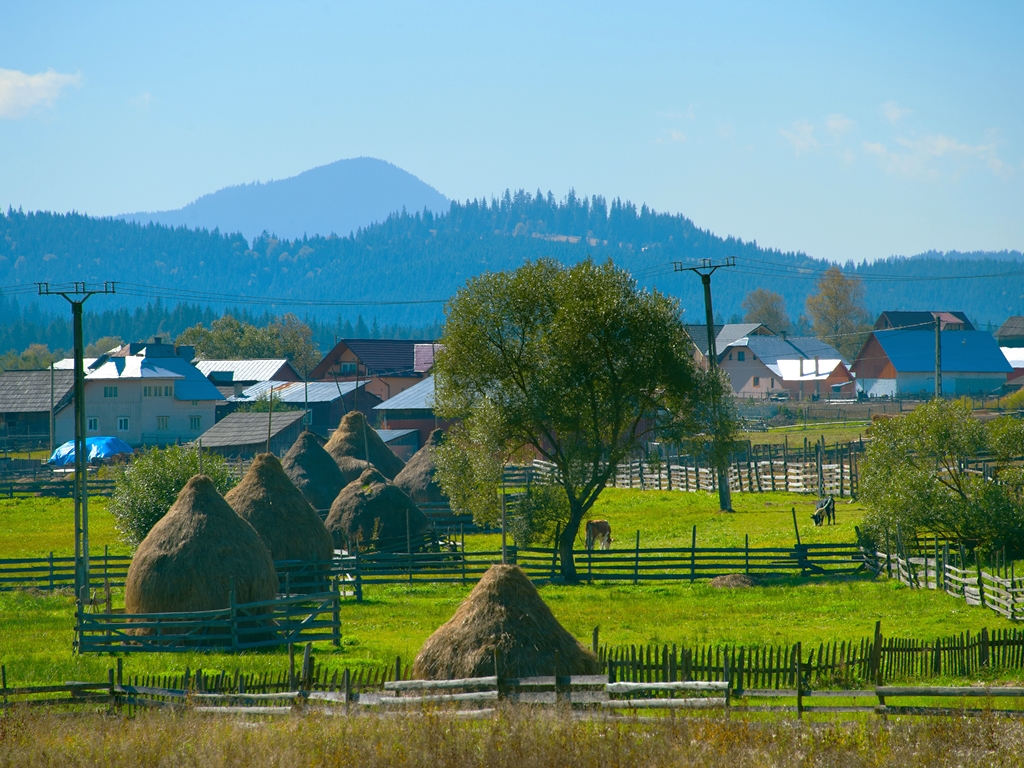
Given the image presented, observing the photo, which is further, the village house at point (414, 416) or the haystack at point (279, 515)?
the village house at point (414, 416)

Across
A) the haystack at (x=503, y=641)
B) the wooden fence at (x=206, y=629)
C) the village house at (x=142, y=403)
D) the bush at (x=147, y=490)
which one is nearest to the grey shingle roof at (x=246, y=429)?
the village house at (x=142, y=403)

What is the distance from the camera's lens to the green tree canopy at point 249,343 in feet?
464

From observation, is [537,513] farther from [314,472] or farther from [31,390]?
[31,390]

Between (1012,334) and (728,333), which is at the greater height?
(1012,334)

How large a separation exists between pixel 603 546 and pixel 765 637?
17.4 meters

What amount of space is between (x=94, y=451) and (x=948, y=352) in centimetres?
7536

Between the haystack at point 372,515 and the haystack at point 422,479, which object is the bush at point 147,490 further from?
the haystack at point 422,479

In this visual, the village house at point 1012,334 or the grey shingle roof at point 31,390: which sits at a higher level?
the village house at point 1012,334

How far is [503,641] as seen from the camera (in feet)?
57.8

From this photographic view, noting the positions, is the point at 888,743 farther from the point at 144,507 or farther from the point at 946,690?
the point at 144,507

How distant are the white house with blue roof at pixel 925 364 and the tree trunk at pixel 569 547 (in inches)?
2678

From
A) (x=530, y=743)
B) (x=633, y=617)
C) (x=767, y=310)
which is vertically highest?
(x=767, y=310)

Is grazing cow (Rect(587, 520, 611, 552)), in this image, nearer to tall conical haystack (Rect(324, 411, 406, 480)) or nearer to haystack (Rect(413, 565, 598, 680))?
tall conical haystack (Rect(324, 411, 406, 480))

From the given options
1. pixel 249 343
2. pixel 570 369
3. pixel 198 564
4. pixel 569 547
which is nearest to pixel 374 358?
pixel 249 343
